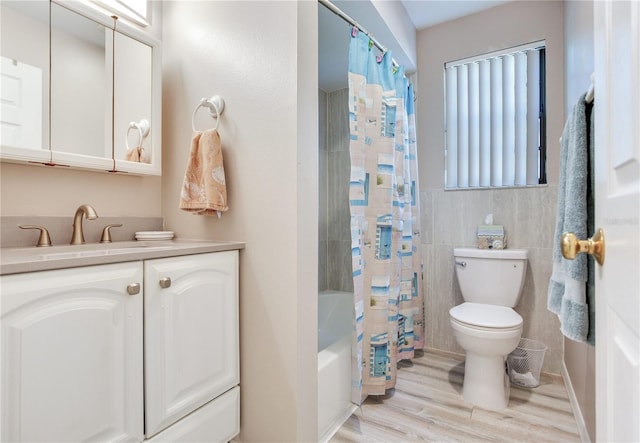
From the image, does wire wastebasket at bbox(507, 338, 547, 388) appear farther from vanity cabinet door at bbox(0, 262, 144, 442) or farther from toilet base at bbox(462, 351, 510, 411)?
vanity cabinet door at bbox(0, 262, 144, 442)

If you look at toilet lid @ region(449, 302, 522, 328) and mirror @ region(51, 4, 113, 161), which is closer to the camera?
mirror @ region(51, 4, 113, 161)

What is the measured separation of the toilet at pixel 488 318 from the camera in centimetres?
167

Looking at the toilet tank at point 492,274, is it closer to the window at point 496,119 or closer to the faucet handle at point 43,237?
the window at point 496,119

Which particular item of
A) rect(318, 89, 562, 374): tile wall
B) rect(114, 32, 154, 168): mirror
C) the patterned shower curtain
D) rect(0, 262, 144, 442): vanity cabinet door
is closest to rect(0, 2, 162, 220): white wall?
rect(114, 32, 154, 168): mirror

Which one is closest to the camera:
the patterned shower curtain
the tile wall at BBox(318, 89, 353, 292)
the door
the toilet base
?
the door

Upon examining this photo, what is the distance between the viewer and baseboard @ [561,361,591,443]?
4.72 feet

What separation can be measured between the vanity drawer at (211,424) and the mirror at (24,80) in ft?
3.74

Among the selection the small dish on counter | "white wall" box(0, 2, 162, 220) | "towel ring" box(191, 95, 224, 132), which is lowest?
the small dish on counter

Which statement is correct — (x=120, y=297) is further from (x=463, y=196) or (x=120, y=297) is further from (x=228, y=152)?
(x=463, y=196)

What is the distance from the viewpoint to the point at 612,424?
1.82 feet

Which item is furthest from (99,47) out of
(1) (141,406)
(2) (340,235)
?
(2) (340,235)

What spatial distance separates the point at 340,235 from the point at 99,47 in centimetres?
205

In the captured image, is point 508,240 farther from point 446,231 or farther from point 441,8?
point 441,8

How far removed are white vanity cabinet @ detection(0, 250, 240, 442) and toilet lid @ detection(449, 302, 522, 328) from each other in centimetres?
121
